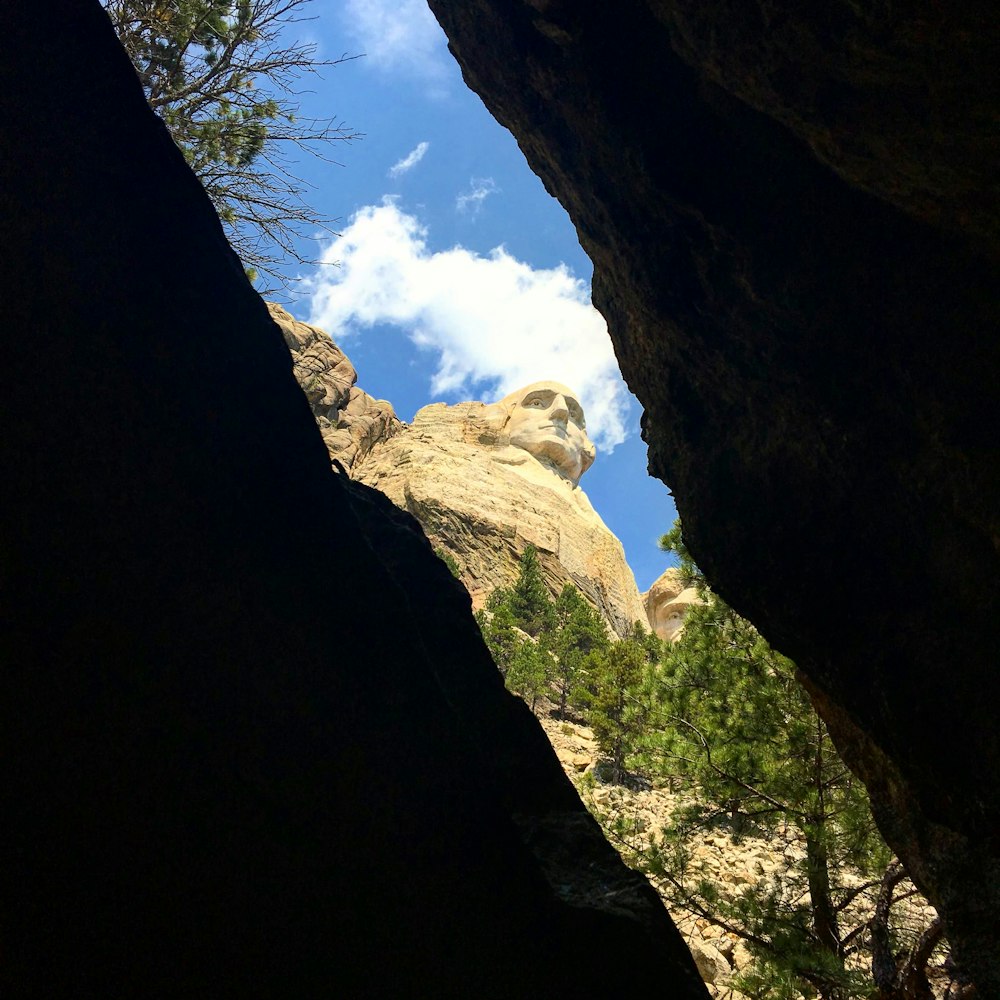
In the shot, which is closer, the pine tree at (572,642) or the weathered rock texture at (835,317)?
the weathered rock texture at (835,317)

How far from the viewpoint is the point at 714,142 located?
4.79 metres

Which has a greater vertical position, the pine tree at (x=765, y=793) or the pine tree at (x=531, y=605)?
the pine tree at (x=531, y=605)

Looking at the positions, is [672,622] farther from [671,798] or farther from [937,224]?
[937,224]

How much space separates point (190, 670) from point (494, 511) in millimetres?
40507

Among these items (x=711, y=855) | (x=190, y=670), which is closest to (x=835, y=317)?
(x=190, y=670)

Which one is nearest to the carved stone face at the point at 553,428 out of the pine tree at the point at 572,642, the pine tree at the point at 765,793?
the pine tree at the point at 572,642

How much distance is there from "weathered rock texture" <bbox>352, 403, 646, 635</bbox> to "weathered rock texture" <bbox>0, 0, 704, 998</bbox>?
1295 inches

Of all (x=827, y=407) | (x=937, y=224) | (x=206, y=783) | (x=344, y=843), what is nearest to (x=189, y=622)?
(x=206, y=783)

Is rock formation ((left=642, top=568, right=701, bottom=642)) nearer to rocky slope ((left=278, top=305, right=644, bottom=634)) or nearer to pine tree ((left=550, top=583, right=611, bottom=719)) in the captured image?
rocky slope ((left=278, top=305, right=644, bottom=634))

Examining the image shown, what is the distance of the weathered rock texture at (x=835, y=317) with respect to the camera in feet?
11.5

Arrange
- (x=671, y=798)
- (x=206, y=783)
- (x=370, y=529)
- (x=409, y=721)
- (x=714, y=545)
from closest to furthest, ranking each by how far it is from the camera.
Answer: (x=206, y=783) → (x=409, y=721) → (x=370, y=529) → (x=714, y=545) → (x=671, y=798)

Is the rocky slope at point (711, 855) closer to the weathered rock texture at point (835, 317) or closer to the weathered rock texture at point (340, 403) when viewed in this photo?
the weathered rock texture at point (835, 317)

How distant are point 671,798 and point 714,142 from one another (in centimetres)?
1763

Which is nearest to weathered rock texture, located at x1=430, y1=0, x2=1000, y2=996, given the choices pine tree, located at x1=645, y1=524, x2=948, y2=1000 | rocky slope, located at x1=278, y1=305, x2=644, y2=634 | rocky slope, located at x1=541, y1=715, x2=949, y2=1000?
pine tree, located at x1=645, y1=524, x2=948, y2=1000
